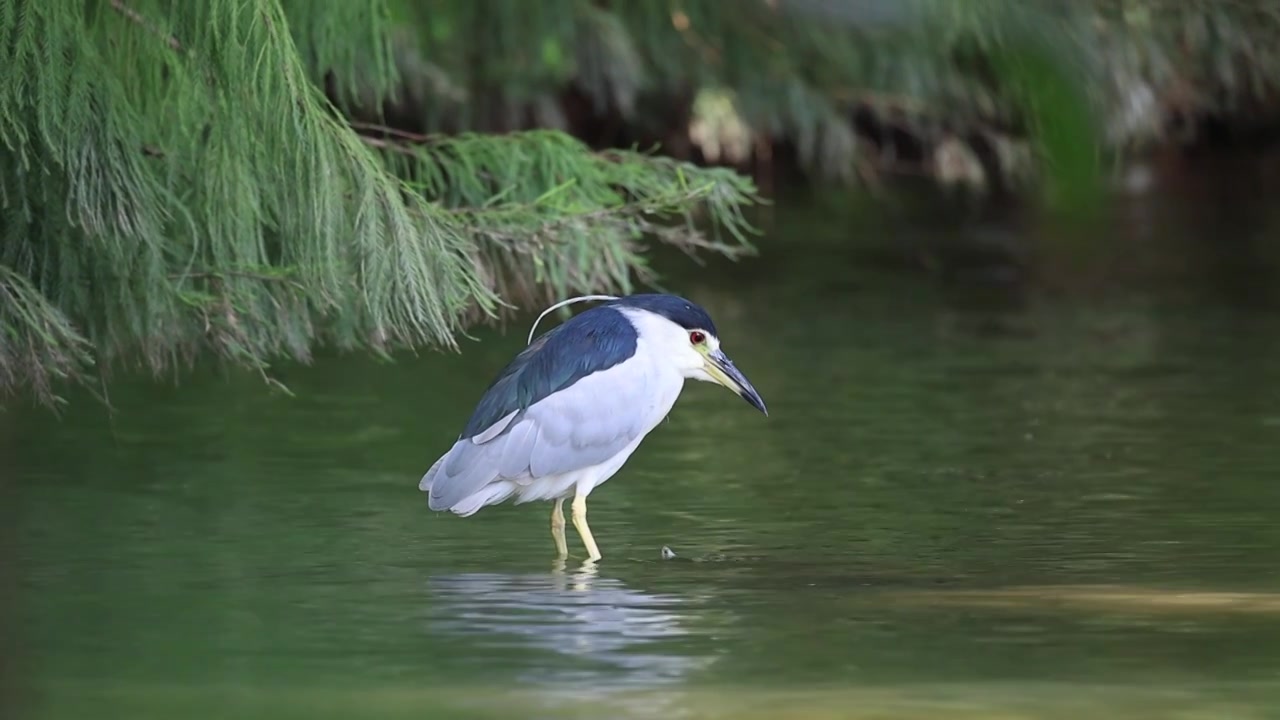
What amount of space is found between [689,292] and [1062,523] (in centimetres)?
757

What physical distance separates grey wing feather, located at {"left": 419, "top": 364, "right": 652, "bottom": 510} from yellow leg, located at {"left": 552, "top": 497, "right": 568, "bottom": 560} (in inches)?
5.8

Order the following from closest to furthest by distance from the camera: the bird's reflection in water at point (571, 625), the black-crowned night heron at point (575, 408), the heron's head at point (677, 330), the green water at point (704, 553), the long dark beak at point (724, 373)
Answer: the green water at point (704, 553)
the bird's reflection in water at point (571, 625)
the black-crowned night heron at point (575, 408)
the heron's head at point (677, 330)
the long dark beak at point (724, 373)

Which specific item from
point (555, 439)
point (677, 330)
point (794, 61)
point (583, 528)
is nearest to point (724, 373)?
point (677, 330)

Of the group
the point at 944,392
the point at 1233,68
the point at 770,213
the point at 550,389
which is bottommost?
the point at 770,213

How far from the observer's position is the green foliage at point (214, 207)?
4824 millimetres

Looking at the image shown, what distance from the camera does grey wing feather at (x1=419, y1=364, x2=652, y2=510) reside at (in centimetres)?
597

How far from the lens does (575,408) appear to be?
20.0 feet

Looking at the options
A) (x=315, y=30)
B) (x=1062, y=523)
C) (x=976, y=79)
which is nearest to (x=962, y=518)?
(x=1062, y=523)

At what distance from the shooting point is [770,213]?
20.0 meters

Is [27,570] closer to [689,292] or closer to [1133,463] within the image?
[1133,463]

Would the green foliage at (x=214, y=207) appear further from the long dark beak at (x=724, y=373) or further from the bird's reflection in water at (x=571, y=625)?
the bird's reflection in water at (x=571, y=625)

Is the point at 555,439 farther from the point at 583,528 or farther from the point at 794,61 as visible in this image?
the point at 794,61

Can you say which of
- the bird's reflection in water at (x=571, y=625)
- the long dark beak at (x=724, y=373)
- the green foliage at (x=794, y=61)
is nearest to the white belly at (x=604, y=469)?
the long dark beak at (x=724, y=373)

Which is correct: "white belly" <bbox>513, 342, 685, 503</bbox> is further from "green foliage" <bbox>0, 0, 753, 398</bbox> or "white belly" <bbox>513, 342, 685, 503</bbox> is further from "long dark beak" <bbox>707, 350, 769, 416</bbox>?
"green foliage" <bbox>0, 0, 753, 398</bbox>
